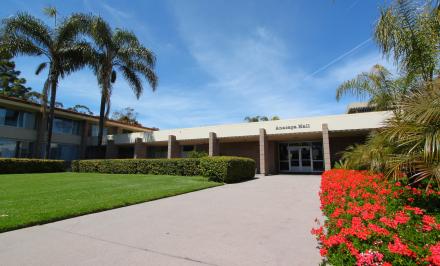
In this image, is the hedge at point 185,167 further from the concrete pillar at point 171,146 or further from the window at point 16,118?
the window at point 16,118

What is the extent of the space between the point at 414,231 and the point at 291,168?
20458 mm

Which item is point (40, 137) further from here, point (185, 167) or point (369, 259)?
point (369, 259)

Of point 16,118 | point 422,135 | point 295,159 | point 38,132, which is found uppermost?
point 16,118

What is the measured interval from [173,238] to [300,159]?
64.8ft

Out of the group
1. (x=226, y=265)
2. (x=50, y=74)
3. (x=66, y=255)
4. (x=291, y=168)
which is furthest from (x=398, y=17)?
(x=50, y=74)

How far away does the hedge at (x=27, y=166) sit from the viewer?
18594mm

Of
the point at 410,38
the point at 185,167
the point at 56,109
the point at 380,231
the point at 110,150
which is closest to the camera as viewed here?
the point at 380,231

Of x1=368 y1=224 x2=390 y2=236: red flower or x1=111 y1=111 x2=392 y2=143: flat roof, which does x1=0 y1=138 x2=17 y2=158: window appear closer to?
x1=111 y1=111 x2=392 y2=143: flat roof

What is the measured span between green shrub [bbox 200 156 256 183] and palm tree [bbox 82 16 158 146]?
12.8m

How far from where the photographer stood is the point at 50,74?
2117 centimetres

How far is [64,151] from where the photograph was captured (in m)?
26.9

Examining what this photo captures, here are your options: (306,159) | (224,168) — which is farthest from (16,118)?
(306,159)

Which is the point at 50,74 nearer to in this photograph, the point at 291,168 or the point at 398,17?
the point at 291,168

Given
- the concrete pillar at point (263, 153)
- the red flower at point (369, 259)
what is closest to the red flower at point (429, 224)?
the red flower at point (369, 259)
